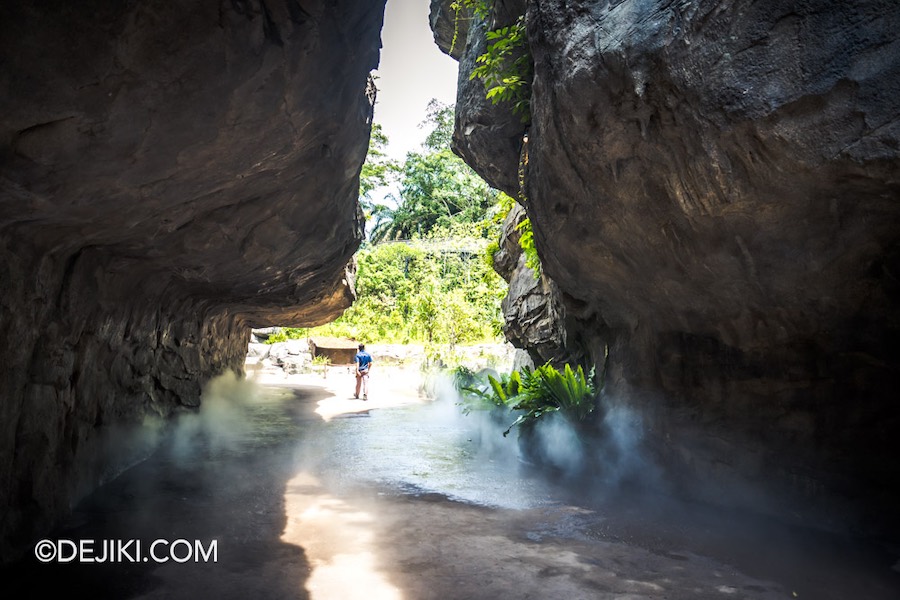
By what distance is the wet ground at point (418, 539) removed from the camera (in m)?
3.62

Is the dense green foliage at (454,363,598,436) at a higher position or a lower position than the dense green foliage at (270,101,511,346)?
lower

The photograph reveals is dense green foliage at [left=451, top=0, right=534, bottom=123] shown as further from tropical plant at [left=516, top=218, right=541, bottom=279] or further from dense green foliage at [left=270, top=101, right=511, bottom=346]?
dense green foliage at [left=270, top=101, right=511, bottom=346]

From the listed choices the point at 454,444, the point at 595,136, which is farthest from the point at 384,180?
the point at 595,136

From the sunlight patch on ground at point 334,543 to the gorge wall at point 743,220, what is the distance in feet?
11.1

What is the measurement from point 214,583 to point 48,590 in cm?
98

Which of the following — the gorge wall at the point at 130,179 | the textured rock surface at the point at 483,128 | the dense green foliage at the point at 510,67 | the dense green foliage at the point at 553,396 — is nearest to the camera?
the gorge wall at the point at 130,179

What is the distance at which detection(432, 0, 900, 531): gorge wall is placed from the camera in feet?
10.8

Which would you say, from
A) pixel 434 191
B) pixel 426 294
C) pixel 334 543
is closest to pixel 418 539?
pixel 334 543

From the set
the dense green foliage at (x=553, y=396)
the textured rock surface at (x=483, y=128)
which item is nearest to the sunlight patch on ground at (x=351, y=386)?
the dense green foliage at (x=553, y=396)

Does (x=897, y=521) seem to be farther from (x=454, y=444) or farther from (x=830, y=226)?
(x=454, y=444)

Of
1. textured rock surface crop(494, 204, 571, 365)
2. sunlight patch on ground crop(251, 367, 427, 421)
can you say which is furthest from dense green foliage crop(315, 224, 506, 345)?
textured rock surface crop(494, 204, 571, 365)

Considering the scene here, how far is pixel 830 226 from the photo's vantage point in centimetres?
378

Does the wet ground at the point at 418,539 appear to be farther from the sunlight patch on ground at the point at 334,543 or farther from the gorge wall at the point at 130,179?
the gorge wall at the point at 130,179

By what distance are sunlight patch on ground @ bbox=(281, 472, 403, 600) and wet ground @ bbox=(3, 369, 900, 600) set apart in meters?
0.02
